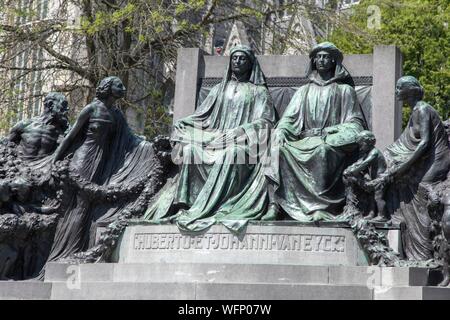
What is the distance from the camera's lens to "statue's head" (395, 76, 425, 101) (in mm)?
14102

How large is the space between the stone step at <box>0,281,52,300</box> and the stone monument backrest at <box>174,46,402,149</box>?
148 inches

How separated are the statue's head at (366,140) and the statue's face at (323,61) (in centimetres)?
152

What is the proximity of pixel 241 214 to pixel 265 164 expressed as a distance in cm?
87

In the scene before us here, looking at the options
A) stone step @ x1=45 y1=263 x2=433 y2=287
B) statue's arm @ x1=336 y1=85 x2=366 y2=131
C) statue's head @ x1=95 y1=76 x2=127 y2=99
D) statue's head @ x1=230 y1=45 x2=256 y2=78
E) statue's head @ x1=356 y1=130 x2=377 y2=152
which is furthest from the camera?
statue's head @ x1=95 y1=76 x2=127 y2=99

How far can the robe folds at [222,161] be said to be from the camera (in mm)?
13531

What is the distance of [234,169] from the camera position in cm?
1377

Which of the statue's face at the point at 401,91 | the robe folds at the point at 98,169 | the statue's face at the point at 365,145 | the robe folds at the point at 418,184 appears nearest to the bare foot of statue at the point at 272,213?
the statue's face at the point at 365,145

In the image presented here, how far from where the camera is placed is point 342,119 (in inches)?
568

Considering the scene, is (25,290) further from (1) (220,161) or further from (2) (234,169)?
(2) (234,169)

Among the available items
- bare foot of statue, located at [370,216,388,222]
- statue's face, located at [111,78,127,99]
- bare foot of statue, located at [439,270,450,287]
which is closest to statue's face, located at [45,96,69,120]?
statue's face, located at [111,78,127,99]

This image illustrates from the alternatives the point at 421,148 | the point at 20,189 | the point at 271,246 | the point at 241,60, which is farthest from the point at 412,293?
the point at 20,189

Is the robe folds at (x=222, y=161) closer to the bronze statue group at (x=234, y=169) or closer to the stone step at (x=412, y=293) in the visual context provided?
the bronze statue group at (x=234, y=169)

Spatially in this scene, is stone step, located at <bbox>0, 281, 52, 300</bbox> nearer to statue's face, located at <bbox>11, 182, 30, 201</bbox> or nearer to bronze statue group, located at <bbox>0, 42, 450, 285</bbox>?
bronze statue group, located at <bbox>0, 42, 450, 285</bbox>
